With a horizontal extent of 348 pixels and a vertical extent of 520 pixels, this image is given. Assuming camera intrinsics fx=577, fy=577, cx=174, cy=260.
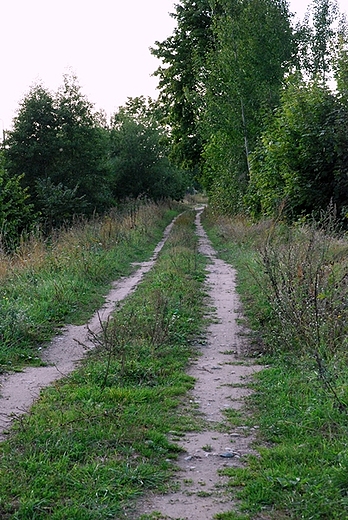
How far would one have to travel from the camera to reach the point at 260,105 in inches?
976

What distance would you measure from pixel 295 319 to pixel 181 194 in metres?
49.3

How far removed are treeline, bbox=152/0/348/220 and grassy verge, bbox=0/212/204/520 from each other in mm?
8889

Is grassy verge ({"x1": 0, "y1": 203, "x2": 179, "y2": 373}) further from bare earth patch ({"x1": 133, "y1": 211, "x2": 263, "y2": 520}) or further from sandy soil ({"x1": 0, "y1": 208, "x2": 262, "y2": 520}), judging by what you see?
bare earth patch ({"x1": 133, "y1": 211, "x2": 263, "y2": 520})

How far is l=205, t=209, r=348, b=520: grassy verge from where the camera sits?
12.9 feet

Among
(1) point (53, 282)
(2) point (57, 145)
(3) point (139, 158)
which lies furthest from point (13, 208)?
(3) point (139, 158)

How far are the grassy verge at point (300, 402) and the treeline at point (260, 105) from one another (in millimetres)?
7760

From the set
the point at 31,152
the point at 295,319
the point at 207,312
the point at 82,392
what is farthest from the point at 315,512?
the point at 31,152

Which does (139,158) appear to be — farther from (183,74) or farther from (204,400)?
(204,400)

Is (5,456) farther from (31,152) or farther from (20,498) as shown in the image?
(31,152)

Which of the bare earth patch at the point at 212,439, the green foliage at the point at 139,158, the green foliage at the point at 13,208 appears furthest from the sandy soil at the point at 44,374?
the green foliage at the point at 139,158

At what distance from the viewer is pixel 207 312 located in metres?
10.5

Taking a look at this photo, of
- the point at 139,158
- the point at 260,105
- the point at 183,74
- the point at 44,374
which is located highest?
the point at 183,74

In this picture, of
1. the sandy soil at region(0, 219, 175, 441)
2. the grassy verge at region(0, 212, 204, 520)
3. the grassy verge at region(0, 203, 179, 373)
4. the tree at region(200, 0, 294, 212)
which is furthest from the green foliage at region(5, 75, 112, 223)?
the grassy verge at region(0, 212, 204, 520)

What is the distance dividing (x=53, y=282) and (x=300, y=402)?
706 cm
